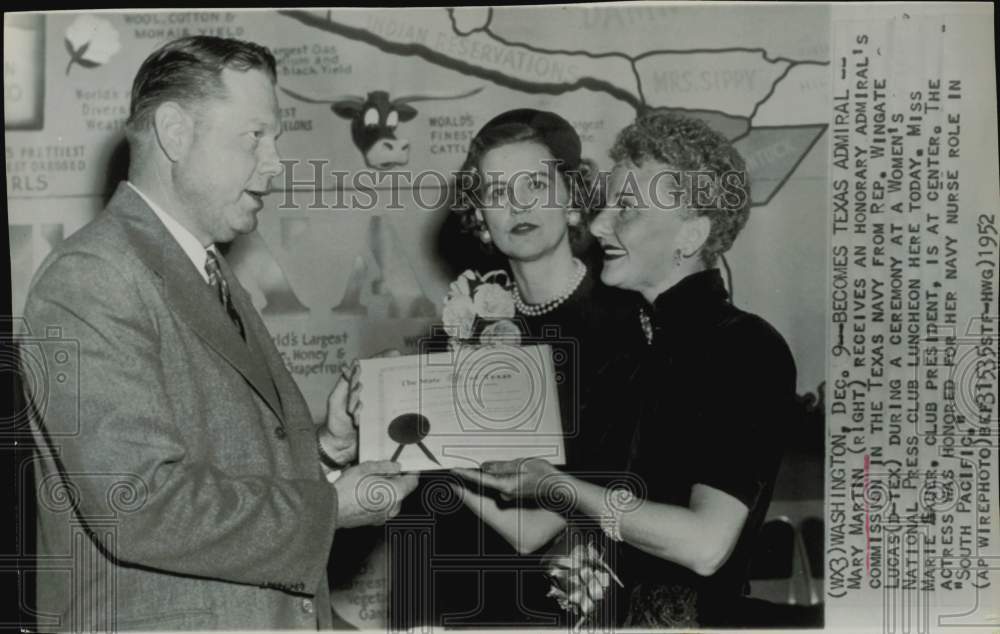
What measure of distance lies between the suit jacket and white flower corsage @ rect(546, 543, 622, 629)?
0.50 m

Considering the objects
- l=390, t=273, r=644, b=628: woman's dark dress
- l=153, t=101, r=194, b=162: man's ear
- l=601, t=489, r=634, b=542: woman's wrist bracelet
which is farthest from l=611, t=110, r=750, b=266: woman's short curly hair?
l=153, t=101, r=194, b=162: man's ear

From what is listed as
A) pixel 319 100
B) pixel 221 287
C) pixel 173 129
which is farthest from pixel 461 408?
pixel 173 129

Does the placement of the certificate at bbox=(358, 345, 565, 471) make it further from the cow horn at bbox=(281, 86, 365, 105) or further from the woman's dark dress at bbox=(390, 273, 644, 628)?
the cow horn at bbox=(281, 86, 365, 105)

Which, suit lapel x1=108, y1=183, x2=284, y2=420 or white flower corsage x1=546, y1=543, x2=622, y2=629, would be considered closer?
suit lapel x1=108, y1=183, x2=284, y2=420

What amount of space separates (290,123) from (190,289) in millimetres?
419

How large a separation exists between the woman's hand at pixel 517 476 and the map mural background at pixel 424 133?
1.06 feet

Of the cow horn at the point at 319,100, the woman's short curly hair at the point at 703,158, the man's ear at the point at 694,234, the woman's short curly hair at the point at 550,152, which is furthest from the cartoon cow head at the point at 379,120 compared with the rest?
the man's ear at the point at 694,234

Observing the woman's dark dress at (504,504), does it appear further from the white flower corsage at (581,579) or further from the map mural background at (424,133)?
the map mural background at (424,133)

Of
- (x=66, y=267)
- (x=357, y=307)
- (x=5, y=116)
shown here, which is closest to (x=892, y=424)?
(x=357, y=307)

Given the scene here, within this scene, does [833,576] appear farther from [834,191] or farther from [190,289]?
[190,289]

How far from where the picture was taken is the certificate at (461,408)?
2.29 m

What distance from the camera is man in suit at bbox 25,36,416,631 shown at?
216cm

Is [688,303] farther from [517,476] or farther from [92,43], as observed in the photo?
[92,43]

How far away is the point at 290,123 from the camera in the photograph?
7.59 feet
